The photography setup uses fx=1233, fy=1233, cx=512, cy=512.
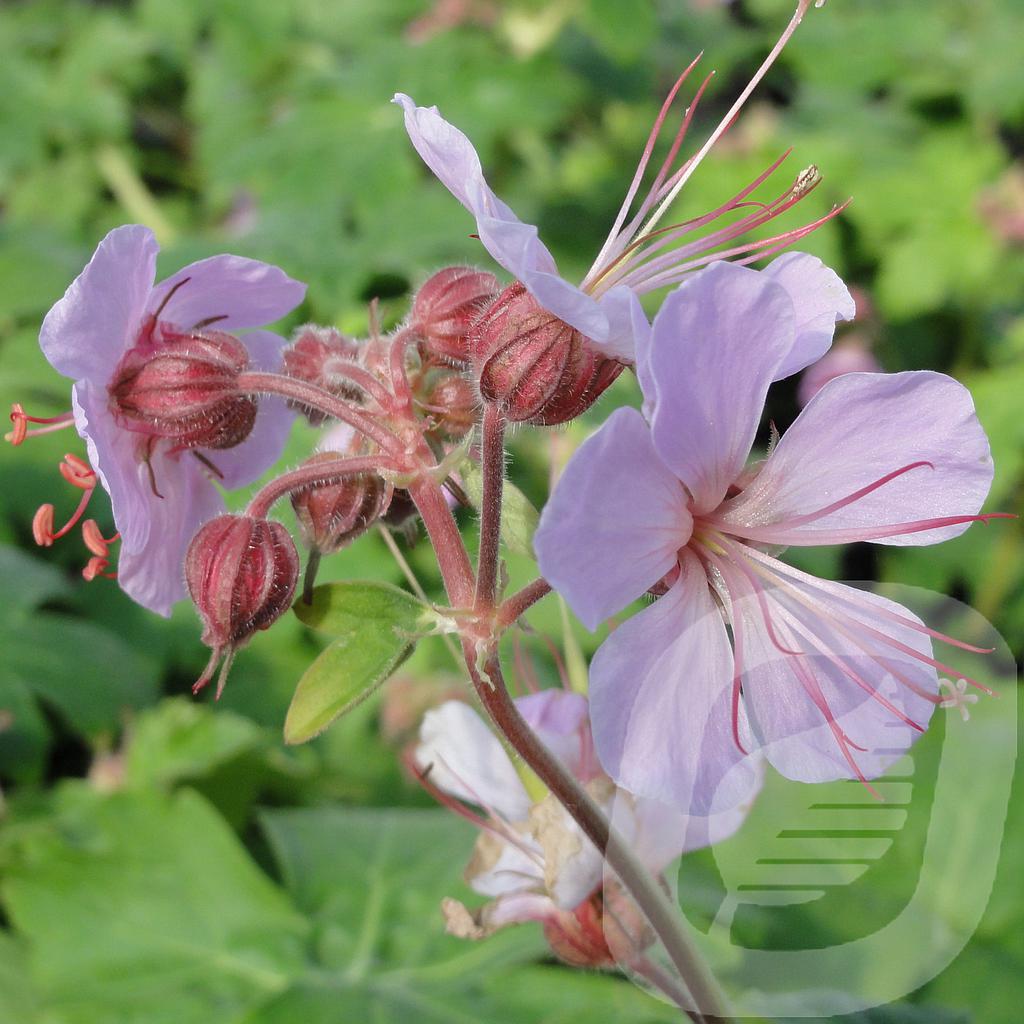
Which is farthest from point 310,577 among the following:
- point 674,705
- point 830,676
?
point 830,676

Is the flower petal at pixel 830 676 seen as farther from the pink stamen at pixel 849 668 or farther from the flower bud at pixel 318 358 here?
the flower bud at pixel 318 358

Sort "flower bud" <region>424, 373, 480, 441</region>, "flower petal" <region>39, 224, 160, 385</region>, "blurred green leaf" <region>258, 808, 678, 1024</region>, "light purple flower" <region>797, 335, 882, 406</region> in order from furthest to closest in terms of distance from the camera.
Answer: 1. "light purple flower" <region>797, 335, 882, 406</region>
2. "blurred green leaf" <region>258, 808, 678, 1024</region>
3. "flower bud" <region>424, 373, 480, 441</region>
4. "flower petal" <region>39, 224, 160, 385</region>

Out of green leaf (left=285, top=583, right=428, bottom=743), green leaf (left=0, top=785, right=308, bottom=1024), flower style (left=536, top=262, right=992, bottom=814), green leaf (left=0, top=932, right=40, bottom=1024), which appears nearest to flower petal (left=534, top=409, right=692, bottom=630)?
flower style (left=536, top=262, right=992, bottom=814)

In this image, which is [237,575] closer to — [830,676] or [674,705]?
[674,705]

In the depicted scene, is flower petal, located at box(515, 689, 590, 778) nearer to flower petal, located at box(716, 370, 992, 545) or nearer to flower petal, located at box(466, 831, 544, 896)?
flower petal, located at box(466, 831, 544, 896)

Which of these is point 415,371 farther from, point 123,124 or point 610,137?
point 610,137
